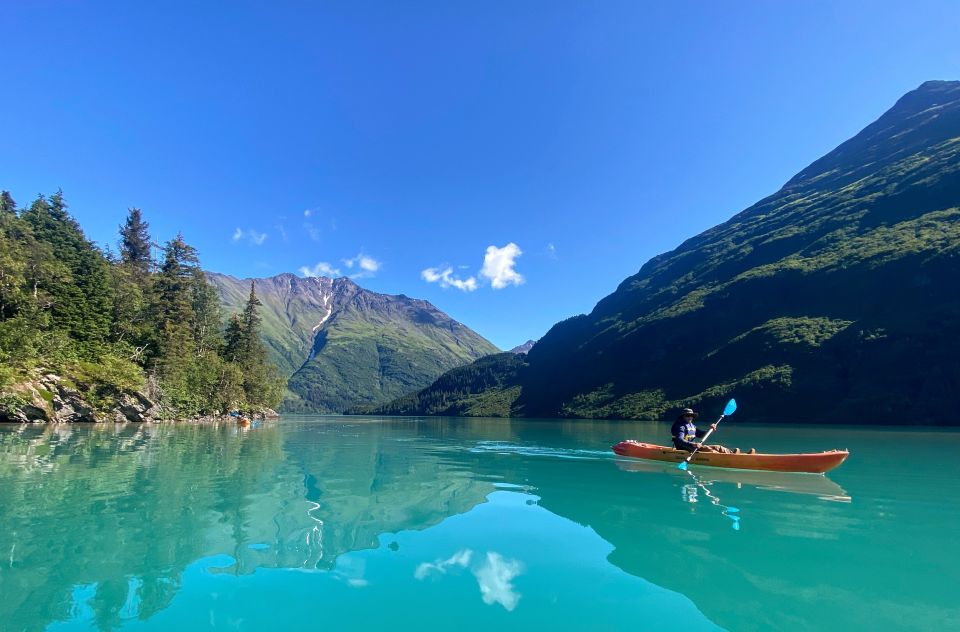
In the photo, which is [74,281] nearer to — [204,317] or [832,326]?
[204,317]

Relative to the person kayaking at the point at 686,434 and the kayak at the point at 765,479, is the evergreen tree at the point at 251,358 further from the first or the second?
the person kayaking at the point at 686,434

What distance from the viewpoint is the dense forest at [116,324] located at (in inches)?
2112

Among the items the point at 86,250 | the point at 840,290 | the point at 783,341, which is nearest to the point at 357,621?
the point at 86,250

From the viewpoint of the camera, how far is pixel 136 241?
99375mm

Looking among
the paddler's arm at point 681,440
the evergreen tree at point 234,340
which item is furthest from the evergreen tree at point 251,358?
the paddler's arm at point 681,440

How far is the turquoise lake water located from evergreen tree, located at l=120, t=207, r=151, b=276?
95.3 meters

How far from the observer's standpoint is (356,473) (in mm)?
22344

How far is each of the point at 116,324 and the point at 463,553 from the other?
262 feet

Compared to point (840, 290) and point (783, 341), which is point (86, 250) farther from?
point (840, 290)

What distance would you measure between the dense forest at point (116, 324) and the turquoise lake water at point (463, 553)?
45.0m

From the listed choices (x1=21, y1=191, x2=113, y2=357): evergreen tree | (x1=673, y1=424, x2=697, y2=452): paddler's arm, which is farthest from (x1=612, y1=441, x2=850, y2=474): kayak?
(x1=21, y1=191, x2=113, y2=357): evergreen tree

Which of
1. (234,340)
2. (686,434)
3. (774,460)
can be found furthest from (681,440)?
(234,340)

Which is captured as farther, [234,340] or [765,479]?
[234,340]

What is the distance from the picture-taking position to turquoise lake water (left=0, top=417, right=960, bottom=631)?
281 inches
